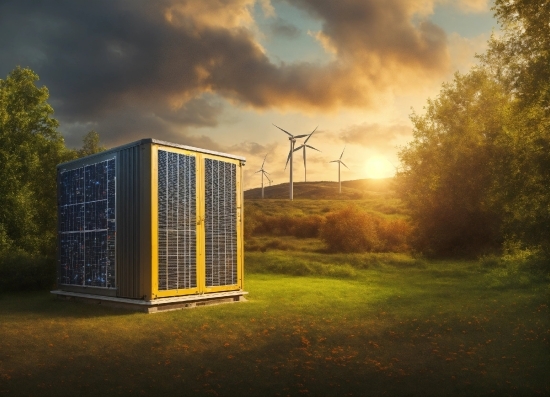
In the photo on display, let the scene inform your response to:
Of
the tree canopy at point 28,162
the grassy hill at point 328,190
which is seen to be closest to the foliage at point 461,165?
the tree canopy at point 28,162

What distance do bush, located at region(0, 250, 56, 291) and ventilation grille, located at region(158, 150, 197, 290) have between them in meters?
8.52

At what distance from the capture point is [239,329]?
10.7 m

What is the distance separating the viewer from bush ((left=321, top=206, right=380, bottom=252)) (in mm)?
32438

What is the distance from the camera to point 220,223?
48.9ft

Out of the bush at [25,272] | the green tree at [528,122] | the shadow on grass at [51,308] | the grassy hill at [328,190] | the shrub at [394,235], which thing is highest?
the grassy hill at [328,190]

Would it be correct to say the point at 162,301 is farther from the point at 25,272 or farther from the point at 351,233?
the point at 351,233

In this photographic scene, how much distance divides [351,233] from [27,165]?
736 inches

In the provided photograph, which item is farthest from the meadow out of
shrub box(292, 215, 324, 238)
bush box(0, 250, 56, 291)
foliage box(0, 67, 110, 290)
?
shrub box(292, 215, 324, 238)

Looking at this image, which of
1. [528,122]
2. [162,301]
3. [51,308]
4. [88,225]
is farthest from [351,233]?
[51,308]

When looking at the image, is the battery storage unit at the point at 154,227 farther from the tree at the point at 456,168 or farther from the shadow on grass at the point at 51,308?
the tree at the point at 456,168

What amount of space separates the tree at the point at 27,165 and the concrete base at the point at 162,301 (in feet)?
27.4

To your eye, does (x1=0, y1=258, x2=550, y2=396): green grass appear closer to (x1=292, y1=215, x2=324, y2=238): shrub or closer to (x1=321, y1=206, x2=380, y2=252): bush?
(x1=321, y1=206, x2=380, y2=252): bush

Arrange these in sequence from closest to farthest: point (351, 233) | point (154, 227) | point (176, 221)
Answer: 1. point (154, 227)
2. point (176, 221)
3. point (351, 233)

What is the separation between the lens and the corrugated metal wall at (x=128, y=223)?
13.2m
